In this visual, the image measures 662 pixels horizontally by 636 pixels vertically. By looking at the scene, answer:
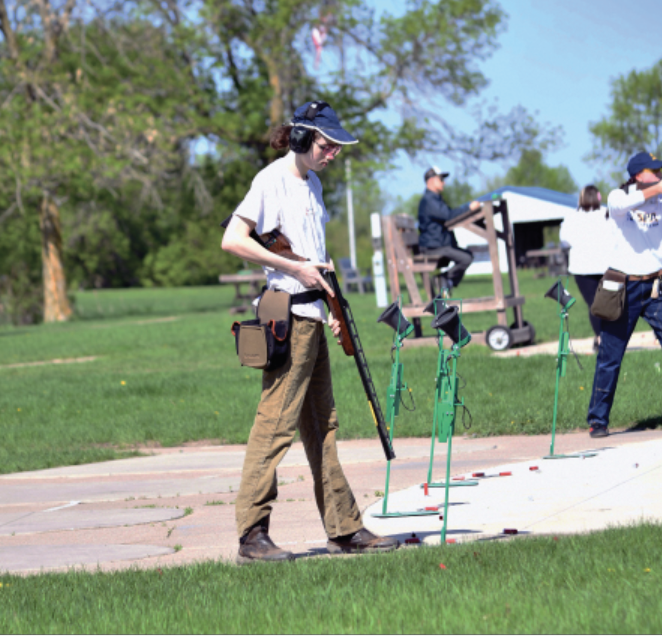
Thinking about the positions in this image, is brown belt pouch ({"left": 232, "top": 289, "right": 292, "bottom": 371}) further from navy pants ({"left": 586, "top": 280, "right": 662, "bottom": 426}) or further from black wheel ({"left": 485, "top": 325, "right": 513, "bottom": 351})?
black wheel ({"left": 485, "top": 325, "right": 513, "bottom": 351})

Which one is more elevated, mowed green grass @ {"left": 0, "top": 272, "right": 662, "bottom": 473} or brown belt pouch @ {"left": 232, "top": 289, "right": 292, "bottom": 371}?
brown belt pouch @ {"left": 232, "top": 289, "right": 292, "bottom": 371}

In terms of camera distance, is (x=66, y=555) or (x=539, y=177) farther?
(x=539, y=177)

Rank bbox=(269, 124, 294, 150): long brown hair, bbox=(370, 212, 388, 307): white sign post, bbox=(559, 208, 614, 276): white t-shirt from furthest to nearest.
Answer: bbox=(370, 212, 388, 307): white sign post → bbox=(559, 208, 614, 276): white t-shirt → bbox=(269, 124, 294, 150): long brown hair

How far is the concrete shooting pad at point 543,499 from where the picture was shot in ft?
17.8

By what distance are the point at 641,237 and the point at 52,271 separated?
28.5 meters

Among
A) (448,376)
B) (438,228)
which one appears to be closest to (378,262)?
(438,228)

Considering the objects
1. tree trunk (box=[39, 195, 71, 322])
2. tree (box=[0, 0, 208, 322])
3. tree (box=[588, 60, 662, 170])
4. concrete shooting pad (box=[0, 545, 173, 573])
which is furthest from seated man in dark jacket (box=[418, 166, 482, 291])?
tree (box=[588, 60, 662, 170])

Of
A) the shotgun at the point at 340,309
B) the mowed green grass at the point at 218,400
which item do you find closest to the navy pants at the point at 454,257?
the mowed green grass at the point at 218,400

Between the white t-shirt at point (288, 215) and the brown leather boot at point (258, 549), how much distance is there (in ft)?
3.39

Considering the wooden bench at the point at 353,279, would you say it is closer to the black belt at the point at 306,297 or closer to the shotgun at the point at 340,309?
the shotgun at the point at 340,309

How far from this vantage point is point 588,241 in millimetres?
11133

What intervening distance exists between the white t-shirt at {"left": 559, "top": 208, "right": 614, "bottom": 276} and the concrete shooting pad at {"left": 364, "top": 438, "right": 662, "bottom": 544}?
392cm

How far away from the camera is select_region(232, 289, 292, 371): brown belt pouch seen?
482 centimetres

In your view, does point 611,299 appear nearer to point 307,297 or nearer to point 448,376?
point 448,376
